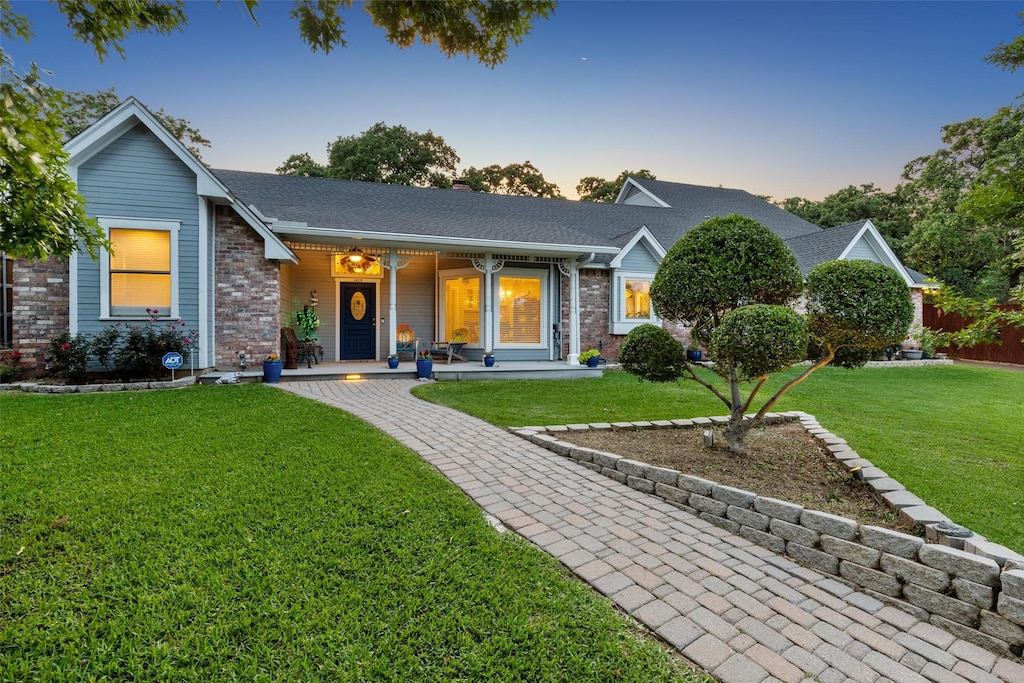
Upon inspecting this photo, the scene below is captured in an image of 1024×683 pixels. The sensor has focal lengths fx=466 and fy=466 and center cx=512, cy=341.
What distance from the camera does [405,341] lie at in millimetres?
13023

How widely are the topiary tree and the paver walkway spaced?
1.52 metres

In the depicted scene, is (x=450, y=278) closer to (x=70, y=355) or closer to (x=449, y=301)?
(x=449, y=301)

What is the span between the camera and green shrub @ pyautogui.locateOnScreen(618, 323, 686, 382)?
5219 millimetres

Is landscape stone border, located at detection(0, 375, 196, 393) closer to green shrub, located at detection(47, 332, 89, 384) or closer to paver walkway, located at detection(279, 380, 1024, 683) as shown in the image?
green shrub, located at detection(47, 332, 89, 384)

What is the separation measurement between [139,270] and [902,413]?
1392cm

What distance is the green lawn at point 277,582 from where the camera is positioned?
6.48 feet

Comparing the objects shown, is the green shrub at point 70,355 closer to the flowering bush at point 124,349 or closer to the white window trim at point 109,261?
the flowering bush at point 124,349

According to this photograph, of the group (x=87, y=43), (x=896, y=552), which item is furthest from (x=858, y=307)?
(x=87, y=43)

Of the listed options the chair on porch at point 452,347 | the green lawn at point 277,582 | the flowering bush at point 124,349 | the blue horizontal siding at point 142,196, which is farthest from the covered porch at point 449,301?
the green lawn at point 277,582

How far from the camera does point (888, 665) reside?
7.04 ft

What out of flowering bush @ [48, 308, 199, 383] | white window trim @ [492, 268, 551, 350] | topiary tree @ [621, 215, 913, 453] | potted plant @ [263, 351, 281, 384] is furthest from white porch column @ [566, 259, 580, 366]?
flowering bush @ [48, 308, 199, 383]

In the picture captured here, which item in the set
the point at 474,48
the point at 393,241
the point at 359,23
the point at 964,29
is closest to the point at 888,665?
the point at 474,48

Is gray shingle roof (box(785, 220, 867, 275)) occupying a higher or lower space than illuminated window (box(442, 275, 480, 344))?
higher

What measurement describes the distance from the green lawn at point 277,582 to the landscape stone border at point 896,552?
1589 mm
